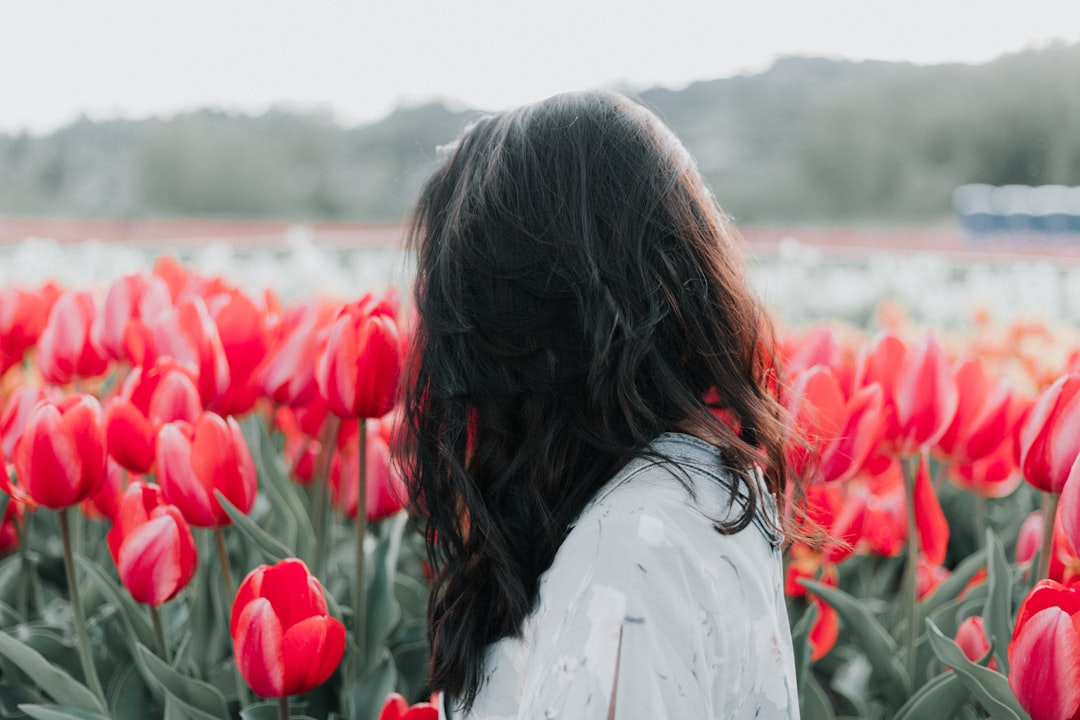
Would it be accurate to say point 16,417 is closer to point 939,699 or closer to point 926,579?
point 939,699

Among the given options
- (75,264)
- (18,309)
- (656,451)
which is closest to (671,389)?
(656,451)

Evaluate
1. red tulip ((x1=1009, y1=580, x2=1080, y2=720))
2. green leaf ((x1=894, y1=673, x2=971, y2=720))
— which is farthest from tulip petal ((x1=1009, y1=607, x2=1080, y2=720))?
green leaf ((x1=894, y1=673, x2=971, y2=720))

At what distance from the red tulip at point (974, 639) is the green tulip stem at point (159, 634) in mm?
1106

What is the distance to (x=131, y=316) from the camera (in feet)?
5.93

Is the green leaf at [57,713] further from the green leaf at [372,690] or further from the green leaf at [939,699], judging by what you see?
the green leaf at [939,699]

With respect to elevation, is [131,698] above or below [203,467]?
below

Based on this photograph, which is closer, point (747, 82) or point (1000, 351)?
point (1000, 351)

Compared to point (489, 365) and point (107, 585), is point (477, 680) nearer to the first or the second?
point (489, 365)

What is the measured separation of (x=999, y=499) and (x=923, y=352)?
5.02 feet

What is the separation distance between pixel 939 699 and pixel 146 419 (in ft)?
3.84

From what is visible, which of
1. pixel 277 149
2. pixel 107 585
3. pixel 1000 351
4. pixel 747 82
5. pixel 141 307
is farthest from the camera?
pixel 747 82

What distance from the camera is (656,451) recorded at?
100 cm

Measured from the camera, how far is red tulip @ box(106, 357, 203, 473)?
4.65 feet

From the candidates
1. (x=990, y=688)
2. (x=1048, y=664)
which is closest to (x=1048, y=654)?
(x=1048, y=664)
